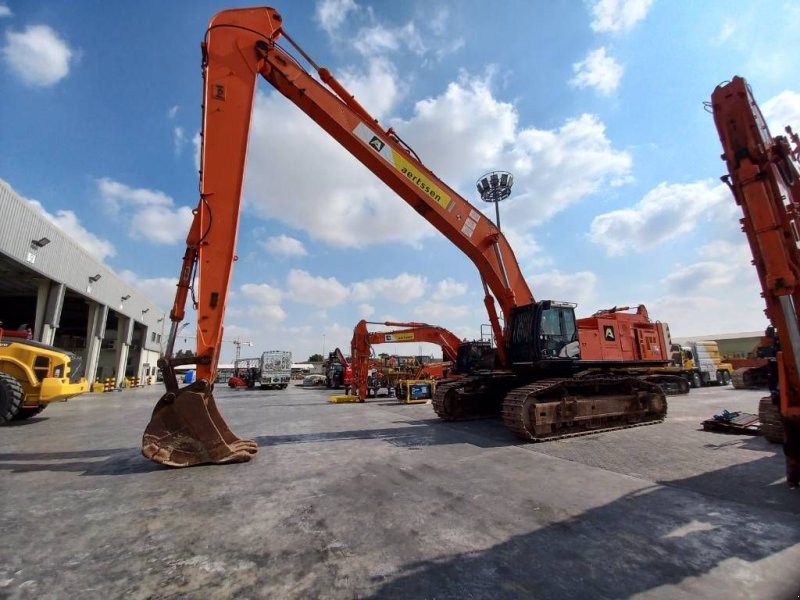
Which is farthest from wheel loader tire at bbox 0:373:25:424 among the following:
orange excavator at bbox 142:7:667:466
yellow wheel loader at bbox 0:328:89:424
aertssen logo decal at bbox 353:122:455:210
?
aertssen logo decal at bbox 353:122:455:210

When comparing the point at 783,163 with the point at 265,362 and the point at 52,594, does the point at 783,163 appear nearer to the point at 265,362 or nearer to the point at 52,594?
the point at 52,594

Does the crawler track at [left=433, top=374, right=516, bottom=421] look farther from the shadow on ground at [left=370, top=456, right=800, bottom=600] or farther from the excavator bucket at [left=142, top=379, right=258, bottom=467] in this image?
the shadow on ground at [left=370, top=456, right=800, bottom=600]

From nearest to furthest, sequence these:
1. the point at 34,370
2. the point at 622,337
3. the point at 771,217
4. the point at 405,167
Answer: the point at 771,217, the point at 405,167, the point at 34,370, the point at 622,337

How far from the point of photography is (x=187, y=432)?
5820 mm

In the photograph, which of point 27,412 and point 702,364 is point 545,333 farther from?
point 702,364

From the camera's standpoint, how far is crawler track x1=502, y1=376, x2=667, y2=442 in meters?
7.96

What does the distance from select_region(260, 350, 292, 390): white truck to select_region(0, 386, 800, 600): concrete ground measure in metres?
26.7

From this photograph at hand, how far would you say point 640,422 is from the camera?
32.2 ft

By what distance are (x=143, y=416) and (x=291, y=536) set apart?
464 inches

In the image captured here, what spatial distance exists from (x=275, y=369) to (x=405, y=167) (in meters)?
28.5

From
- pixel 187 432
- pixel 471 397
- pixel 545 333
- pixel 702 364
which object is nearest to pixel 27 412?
pixel 187 432

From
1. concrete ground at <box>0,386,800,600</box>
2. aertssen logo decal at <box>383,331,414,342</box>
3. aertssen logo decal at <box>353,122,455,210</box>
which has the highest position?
aertssen logo decal at <box>353,122,455,210</box>

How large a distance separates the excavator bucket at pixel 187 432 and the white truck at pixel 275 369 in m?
28.4

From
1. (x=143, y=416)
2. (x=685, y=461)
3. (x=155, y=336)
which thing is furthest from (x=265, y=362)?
(x=685, y=461)
